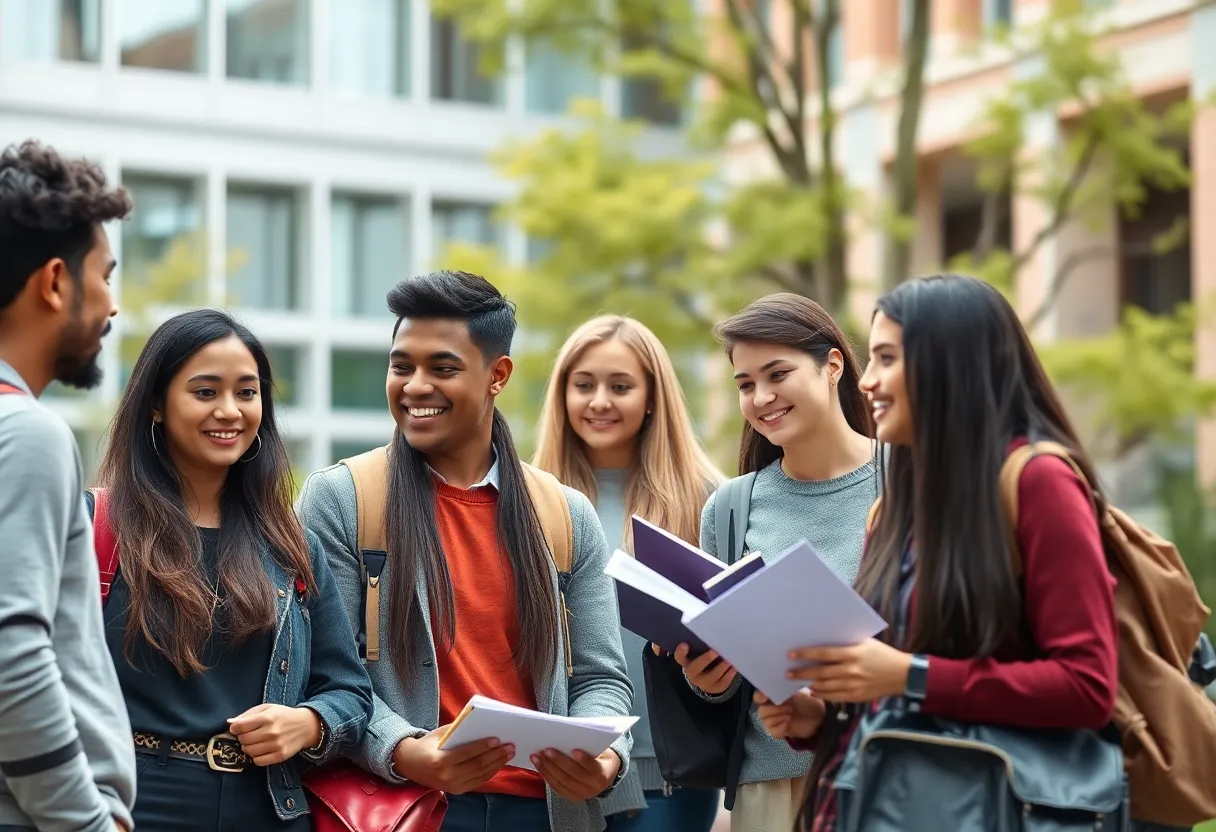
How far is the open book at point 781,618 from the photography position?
3.18 m

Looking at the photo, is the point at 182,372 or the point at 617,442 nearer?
the point at 182,372

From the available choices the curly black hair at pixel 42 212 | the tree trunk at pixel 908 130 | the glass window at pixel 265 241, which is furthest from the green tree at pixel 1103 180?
the curly black hair at pixel 42 212

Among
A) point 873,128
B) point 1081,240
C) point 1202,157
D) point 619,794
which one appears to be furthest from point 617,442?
point 873,128

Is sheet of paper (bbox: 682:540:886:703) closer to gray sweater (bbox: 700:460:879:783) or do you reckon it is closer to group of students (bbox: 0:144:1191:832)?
group of students (bbox: 0:144:1191:832)

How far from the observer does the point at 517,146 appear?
60.7 ft

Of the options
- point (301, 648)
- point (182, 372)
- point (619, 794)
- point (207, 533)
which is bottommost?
point (619, 794)

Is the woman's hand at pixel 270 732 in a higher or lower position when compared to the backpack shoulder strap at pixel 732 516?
lower

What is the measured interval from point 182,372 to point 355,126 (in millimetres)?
23711

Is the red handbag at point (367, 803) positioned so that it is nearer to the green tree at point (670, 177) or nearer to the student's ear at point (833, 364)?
the student's ear at point (833, 364)

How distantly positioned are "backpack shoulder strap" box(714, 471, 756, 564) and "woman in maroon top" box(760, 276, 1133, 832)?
140 cm

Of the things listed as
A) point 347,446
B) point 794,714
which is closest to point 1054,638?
point 794,714

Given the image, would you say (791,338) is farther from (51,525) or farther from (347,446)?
(347,446)

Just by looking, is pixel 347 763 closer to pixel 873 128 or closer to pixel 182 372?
pixel 182 372

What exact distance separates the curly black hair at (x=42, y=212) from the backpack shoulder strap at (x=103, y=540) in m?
0.89
